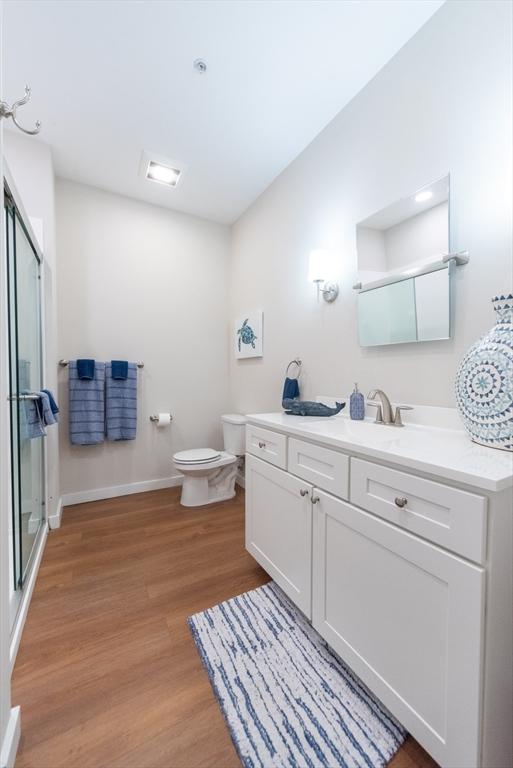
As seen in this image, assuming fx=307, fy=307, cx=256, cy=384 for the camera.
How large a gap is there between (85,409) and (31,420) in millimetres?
846

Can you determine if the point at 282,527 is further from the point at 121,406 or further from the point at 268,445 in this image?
the point at 121,406

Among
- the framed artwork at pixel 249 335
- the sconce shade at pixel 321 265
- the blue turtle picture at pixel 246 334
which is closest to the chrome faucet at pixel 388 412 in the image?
the sconce shade at pixel 321 265

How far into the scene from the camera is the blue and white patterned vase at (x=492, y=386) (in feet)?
2.94

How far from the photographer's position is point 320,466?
1.17 m

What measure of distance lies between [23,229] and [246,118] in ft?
4.71

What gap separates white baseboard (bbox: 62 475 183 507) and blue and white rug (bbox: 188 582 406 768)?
5.25 feet

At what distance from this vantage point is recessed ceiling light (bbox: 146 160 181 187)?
229cm

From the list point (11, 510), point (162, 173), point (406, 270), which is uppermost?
point (162, 173)

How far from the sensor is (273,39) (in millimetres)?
1438

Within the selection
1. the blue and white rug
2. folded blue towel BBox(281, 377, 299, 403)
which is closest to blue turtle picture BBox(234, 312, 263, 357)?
folded blue towel BBox(281, 377, 299, 403)

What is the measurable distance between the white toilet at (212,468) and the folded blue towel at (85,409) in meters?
0.68

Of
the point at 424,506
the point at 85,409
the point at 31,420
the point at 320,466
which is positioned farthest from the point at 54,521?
the point at 424,506

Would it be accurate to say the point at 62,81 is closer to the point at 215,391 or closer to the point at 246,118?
the point at 246,118

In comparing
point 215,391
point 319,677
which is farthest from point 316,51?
point 319,677
